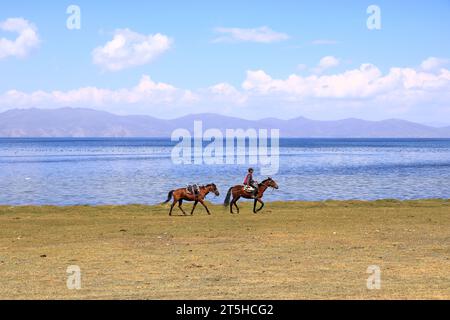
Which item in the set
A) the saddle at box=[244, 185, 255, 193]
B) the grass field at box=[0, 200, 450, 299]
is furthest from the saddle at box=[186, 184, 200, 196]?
the saddle at box=[244, 185, 255, 193]

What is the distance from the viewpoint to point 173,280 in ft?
46.0

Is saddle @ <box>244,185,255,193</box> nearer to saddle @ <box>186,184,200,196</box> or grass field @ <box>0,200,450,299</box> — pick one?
grass field @ <box>0,200,450,299</box>

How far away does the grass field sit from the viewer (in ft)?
41.8

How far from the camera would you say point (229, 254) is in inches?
703

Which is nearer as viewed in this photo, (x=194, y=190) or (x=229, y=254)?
(x=229, y=254)

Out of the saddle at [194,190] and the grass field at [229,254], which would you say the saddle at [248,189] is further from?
the saddle at [194,190]

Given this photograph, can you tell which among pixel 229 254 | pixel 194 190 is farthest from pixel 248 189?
pixel 229 254

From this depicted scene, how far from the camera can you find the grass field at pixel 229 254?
12750 mm

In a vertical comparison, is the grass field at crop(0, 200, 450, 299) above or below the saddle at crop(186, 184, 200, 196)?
below

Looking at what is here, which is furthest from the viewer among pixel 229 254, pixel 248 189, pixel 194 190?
pixel 248 189

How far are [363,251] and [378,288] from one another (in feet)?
18.1

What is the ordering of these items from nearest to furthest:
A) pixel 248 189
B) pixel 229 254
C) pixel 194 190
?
pixel 229 254 < pixel 194 190 < pixel 248 189

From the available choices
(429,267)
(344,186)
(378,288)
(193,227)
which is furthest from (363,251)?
(344,186)

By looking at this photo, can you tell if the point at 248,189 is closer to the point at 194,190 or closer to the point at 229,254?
the point at 194,190
